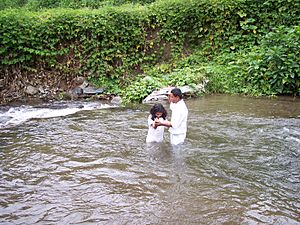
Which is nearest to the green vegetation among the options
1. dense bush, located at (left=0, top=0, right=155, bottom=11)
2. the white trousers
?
dense bush, located at (left=0, top=0, right=155, bottom=11)

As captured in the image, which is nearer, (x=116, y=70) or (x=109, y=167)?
(x=109, y=167)

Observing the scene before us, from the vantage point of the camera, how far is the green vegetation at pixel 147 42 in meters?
12.2

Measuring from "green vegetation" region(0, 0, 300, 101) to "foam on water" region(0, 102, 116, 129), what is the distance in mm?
1400

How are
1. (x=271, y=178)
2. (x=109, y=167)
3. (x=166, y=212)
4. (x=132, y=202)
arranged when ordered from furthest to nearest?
(x=109, y=167)
(x=271, y=178)
(x=132, y=202)
(x=166, y=212)

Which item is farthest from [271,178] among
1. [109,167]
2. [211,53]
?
[211,53]

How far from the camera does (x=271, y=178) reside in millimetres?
5332

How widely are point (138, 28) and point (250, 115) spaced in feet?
20.3

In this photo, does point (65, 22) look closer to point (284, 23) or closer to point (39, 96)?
point (39, 96)

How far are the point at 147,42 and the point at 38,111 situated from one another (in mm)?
5032

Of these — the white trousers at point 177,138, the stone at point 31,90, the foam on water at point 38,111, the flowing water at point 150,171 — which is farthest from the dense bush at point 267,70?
the stone at point 31,90

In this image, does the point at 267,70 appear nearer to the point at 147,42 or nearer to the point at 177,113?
the point at 147,42

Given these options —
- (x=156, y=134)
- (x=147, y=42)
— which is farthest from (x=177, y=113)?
(x=147, y=42)

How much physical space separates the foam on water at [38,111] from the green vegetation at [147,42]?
140 cm

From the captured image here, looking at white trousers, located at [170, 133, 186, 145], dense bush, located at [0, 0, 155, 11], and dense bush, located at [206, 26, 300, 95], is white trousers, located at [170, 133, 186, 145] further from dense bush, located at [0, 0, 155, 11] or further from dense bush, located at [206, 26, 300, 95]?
dense bush, located at [0, 0, 155, 11]
